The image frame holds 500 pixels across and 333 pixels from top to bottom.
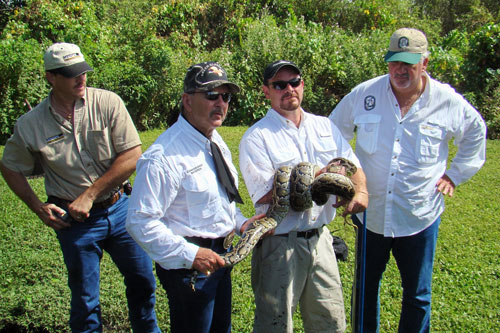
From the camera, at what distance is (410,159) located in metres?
3.60

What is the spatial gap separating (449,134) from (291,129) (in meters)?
1.44

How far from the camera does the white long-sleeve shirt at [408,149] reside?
3.59 m

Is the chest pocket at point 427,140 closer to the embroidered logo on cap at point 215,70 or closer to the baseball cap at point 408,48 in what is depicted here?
the baseball cap at point 408,48

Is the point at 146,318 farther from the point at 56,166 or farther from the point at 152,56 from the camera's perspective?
the point at 152,56

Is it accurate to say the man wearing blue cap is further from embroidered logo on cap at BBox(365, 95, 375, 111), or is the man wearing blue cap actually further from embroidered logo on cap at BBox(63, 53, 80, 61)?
embroidered logo on cap at BBox(63, 53, 80, 61)

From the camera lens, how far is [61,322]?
436cm

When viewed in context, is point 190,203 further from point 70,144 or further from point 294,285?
point 70,144

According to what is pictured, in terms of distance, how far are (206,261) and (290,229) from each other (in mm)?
776

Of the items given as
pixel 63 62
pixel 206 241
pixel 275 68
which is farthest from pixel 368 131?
pixel 63 62

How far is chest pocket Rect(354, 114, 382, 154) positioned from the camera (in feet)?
12.1

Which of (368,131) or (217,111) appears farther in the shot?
(368,131)

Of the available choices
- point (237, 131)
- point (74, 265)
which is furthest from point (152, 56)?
point (74, 265)

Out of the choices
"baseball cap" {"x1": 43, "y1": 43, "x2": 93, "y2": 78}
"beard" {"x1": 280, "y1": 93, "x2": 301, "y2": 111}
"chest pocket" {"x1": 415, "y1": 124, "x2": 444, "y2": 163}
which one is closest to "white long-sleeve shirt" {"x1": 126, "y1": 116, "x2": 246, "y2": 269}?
"beard" {"x1": 280, "y1": 93, "x2": 301, "y2": 111}

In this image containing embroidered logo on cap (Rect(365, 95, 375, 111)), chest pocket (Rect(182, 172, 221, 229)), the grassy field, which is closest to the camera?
chest pocket (Rect(182, 172, 221, 229))
